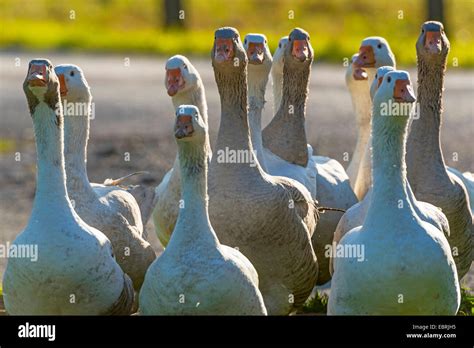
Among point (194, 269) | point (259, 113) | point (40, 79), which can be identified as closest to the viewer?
point (194, 269)

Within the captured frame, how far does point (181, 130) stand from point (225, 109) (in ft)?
5.34

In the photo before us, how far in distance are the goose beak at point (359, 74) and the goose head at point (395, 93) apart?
2637mm

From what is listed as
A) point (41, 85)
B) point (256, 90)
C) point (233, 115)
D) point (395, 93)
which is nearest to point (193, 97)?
point (256, 90)

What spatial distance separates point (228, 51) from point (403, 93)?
1.54 metres

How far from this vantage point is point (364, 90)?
38.1 ft

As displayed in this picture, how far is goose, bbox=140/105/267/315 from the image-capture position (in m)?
7.88

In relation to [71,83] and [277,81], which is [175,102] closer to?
[71,83]

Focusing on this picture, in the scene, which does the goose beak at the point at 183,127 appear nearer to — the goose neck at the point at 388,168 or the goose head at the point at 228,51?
the goose neck at the point at 388,168

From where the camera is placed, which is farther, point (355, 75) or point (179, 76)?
point (355, 75)

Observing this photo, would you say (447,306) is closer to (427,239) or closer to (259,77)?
(427,239)

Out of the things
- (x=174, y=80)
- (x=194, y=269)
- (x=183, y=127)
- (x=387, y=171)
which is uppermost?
(x=174, y=80)

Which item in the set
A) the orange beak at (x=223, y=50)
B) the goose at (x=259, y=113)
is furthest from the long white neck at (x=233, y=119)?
the goose at (x=259, y=113)

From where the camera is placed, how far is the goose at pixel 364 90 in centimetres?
1076
